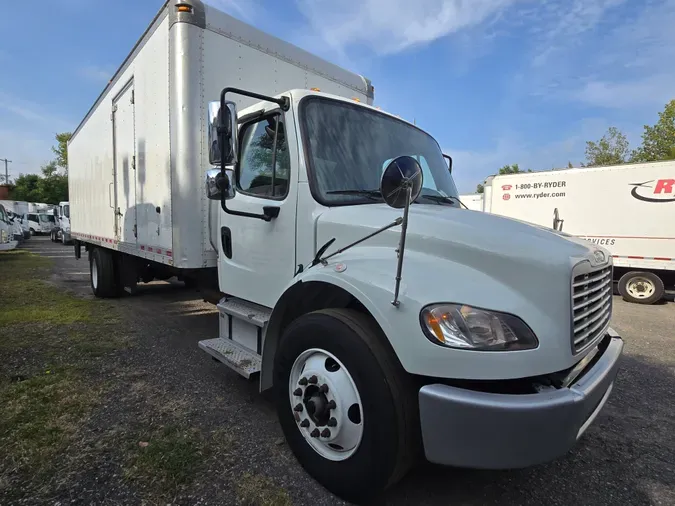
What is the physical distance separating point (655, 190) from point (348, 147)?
9959 millimetres

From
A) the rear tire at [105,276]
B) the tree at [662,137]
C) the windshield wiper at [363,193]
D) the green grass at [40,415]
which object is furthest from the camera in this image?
the tree at [662,137]

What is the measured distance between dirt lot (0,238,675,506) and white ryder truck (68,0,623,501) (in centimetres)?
46

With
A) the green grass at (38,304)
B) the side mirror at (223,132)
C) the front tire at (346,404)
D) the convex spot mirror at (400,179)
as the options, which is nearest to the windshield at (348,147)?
the side mirror at (223,132)

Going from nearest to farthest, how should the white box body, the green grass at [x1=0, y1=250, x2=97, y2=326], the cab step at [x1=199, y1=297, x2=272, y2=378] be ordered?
1. the cab step at [x1=199, y1=297, x2=272, y2=378]
2. the white box body
3. the green grass at [x1=0, y1=250, x2=97, y2=326]

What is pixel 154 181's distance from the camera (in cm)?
470

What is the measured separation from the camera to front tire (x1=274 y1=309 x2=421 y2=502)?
6.33ft

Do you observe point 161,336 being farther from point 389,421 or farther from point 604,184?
point 604,184

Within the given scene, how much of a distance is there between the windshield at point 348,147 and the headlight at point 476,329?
3.90 feet

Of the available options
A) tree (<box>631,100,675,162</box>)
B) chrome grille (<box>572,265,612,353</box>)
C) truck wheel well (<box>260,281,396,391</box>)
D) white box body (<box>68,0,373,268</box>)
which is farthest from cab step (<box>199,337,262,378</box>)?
tree (<box>631,100,675,162</box>)

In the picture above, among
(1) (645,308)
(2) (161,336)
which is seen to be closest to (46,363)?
(2) (161,336)

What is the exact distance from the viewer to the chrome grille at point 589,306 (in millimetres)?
1996

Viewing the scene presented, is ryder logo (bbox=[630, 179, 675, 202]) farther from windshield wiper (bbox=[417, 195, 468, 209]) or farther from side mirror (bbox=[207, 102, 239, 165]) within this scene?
side mirror (bbox=[207, 102, 239, 165])

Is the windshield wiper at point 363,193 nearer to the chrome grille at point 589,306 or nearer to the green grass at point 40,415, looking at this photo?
the chrome grille at point 589,306

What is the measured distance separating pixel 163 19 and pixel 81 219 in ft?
21.9
